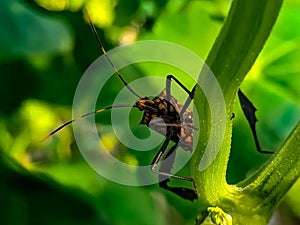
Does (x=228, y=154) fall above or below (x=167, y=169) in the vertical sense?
above

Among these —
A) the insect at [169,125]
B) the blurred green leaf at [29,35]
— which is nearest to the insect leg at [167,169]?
the insect at [169,125]

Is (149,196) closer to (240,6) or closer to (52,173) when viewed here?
(52,173)

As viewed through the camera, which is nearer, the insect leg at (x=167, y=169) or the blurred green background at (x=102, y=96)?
the insect leg at (x=167, y=169)

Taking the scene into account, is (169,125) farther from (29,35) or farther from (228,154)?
(29,35)

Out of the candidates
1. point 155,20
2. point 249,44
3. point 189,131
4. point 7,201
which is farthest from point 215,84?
point 155,20

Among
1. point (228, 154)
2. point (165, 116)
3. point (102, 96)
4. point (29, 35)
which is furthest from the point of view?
point (102, 96)

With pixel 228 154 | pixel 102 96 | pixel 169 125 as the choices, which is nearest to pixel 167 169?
pixel 169 125

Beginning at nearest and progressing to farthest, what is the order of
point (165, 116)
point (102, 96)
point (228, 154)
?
1. point (228, 154)
2. point (165, 116)
3. point (102, 96)

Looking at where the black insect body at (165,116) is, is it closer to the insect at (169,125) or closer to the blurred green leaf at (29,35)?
the insect at (169,125)
